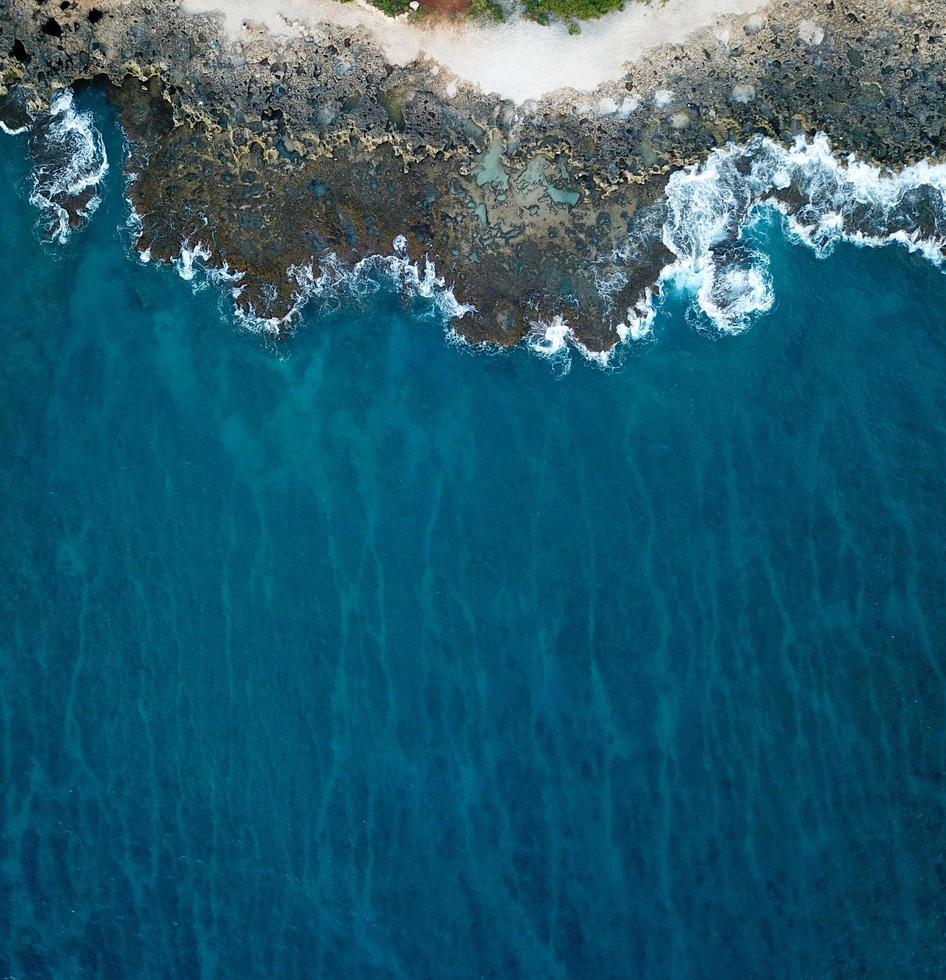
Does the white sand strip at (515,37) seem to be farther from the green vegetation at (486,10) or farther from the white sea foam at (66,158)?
the white sea foam at (66,158)

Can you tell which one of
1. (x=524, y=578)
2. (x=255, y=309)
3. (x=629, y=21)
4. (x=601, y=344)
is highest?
(x=629, y=21)

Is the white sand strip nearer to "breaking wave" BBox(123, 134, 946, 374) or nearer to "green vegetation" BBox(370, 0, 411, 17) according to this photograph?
"green vegetation" BBox(370, 0, 411, 17)

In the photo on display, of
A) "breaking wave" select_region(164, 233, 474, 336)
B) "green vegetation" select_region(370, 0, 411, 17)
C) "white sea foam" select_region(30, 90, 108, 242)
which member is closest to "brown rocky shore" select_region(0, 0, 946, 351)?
"breaking wave" select_region(164, 233, 474, 336)

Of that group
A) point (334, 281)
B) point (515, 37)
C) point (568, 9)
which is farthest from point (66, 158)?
point (568, 9)

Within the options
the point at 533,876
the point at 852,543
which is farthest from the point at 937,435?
the point at 533,876

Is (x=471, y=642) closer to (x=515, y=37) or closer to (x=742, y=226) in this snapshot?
(x=742, y=226)

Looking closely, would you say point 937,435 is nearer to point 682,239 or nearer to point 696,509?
point 696,509

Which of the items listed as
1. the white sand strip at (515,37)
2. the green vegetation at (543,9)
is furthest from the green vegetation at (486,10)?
the white sand strip at (515,37)
